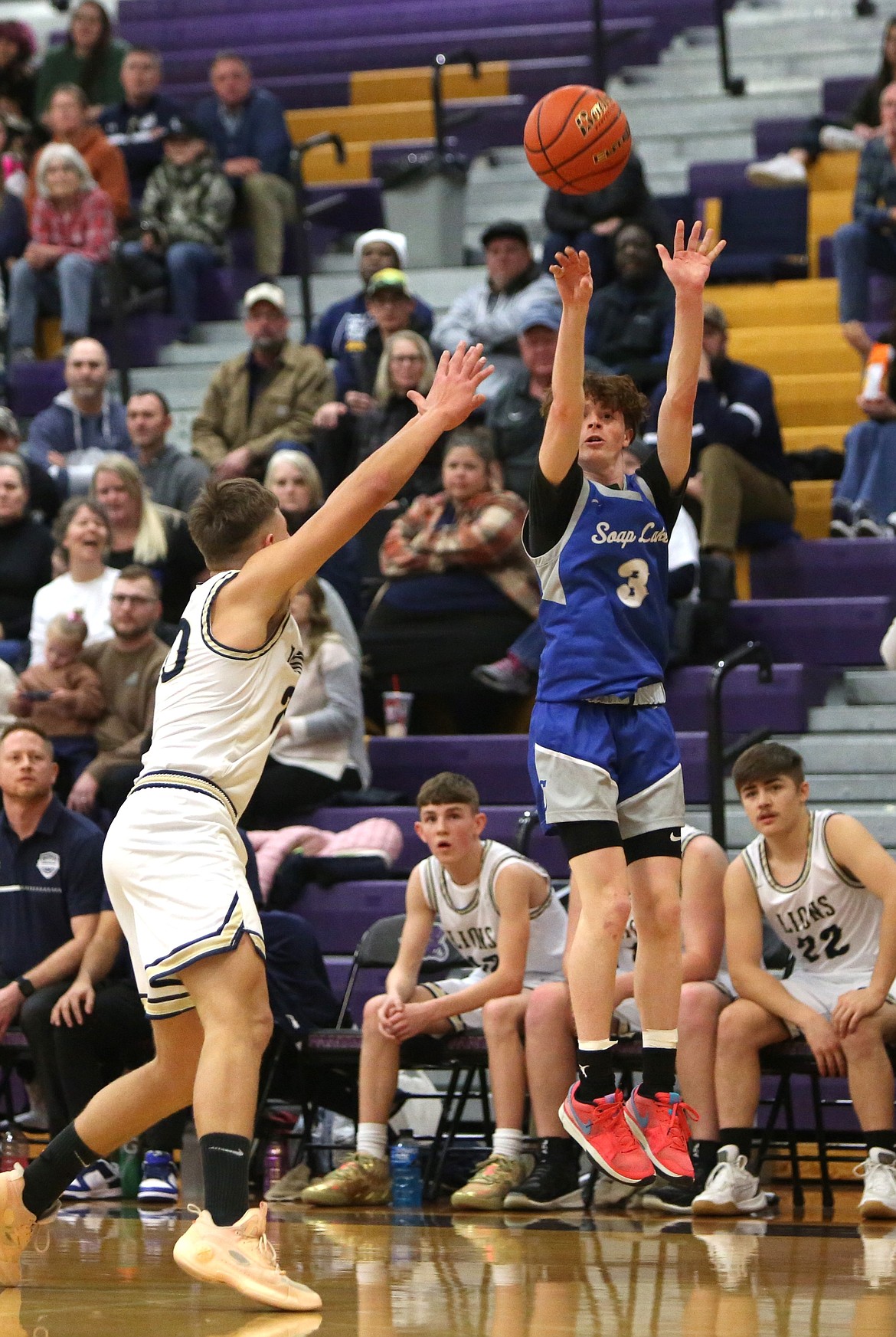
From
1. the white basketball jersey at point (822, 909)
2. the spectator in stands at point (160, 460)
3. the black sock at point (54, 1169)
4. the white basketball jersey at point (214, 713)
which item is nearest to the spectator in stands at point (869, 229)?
the spectator in stands at point (160, 460)

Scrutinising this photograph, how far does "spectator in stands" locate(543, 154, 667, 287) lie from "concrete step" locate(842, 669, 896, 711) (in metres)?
2.74

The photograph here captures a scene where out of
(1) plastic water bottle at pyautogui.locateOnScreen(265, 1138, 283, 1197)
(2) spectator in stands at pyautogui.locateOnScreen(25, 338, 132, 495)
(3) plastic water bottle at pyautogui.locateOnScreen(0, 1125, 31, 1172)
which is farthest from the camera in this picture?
(2) spectator in stands at pyautogui.locateOnScreen(25, 338, 132, 495)

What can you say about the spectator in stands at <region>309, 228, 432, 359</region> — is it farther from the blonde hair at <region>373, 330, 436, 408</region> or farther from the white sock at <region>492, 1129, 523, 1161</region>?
the white sock at <region>492, 1129, 523, 1161</region>

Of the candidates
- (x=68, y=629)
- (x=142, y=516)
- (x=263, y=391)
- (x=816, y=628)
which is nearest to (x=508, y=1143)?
(x=68, y=629)

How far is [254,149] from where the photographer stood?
13.8m

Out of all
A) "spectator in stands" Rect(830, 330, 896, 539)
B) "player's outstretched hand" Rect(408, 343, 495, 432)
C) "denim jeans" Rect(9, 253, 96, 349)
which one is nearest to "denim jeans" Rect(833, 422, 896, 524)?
"spectator in stands" Rect(830, 330, 896, 539)

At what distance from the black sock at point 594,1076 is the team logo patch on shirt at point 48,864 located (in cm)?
326

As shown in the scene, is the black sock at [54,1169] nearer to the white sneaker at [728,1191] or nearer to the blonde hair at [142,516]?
the white sneaker at [728,1191]

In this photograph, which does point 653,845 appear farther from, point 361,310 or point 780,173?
point 780,173

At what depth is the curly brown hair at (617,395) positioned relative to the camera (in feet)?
17.9

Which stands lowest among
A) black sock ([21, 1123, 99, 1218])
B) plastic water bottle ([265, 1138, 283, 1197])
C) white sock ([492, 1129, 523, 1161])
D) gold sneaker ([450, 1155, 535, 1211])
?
plastic water bottle ([265, 1138, 283, 1197])

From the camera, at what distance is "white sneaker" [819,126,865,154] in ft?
40.4

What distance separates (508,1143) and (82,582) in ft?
12.7

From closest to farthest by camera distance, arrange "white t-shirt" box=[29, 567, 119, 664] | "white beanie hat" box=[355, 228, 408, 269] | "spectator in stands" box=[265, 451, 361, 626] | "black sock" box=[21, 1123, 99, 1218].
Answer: "black sock" box=[21, 1123, 99, 1218] → "spectator in stands" box=[265, 451, 361, 626] → "white t-shirt" box=[29, 567, 119, 664] → "white beanie hat" box=[355, 228, 408, 269]
